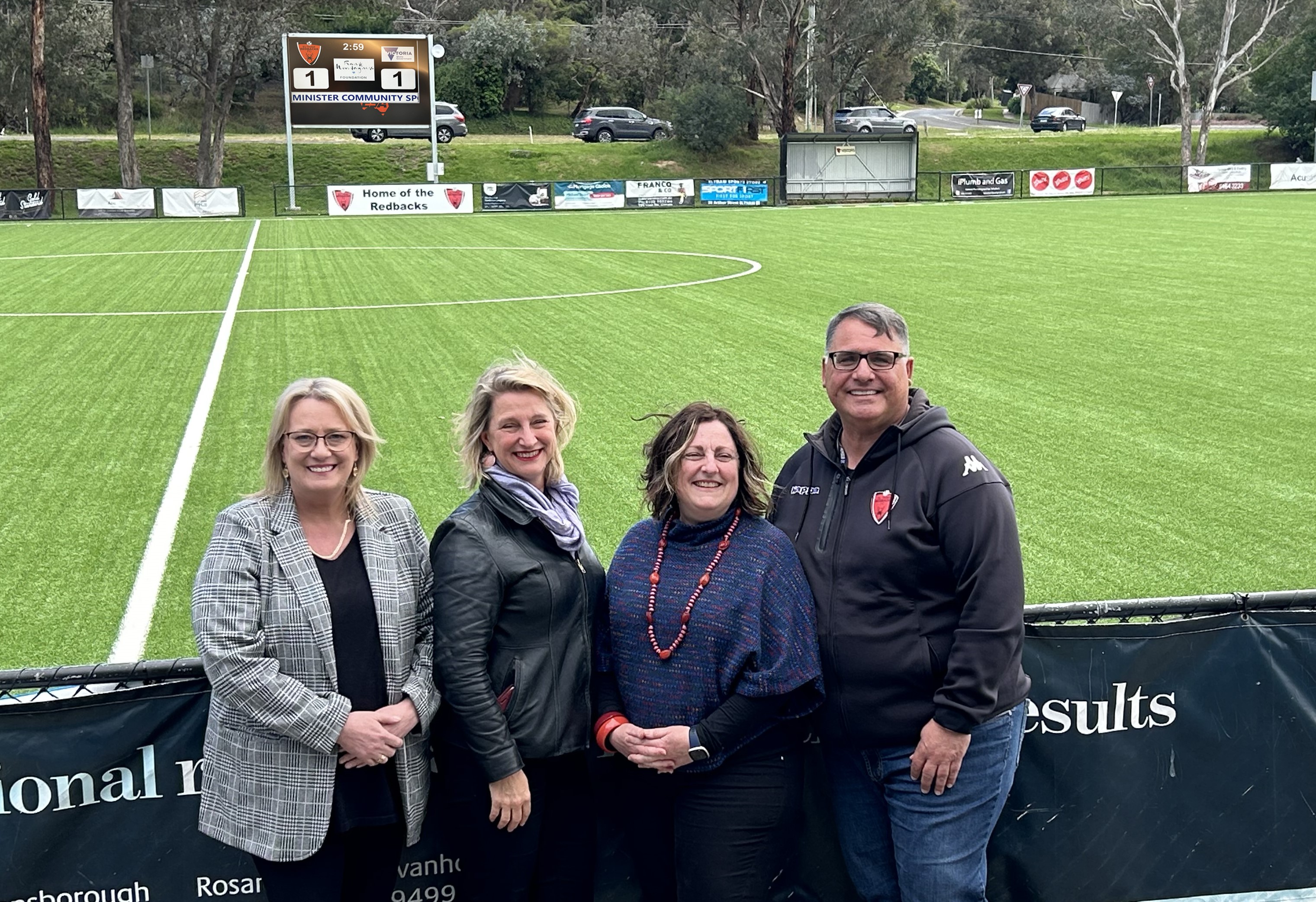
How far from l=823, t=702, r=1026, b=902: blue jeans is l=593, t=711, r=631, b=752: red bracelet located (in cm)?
62

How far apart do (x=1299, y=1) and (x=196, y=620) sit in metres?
77.9

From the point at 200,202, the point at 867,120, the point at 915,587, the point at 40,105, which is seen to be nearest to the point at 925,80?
the point at 867,120

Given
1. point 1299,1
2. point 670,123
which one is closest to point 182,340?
point 670,123

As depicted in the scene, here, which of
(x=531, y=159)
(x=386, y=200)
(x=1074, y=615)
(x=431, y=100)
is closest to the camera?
(x=1074, y=615)

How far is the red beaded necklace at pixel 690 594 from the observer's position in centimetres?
367

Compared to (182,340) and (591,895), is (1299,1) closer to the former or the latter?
(182,340)

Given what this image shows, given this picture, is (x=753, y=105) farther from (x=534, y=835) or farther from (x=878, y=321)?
(x=534, y=835)

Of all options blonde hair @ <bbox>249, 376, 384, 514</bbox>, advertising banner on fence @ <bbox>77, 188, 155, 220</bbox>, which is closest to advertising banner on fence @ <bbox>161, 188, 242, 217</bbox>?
advertising banner on fence @ <bbox>77, 188, 155, 220</bbox>

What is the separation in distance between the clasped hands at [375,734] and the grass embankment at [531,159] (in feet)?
169

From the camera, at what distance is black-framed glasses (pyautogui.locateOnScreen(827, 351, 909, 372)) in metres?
3.86

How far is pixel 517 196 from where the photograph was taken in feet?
152

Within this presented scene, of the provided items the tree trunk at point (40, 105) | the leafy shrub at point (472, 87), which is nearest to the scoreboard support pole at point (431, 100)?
the tree trunk at point (40, 105)

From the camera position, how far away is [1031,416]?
39.6 feet

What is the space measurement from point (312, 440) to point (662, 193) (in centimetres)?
4513
